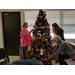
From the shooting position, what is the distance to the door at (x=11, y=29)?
420 cm

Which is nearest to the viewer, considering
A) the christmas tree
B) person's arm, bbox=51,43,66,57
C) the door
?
person's arm, bbox=51,43,66,57

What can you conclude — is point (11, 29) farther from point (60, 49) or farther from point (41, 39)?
point (60, 49)

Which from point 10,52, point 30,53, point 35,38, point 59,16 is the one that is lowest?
point 10,52

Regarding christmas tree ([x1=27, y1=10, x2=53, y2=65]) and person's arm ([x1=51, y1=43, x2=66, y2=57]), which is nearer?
person's arm ([x1=51, y1=43, x2=66, y2=57])

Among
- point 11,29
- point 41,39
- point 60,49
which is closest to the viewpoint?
point 60,49

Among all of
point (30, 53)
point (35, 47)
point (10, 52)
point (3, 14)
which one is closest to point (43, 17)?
point (35, 47)

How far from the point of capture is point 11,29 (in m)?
4.24

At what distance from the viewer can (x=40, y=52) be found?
3.04 m

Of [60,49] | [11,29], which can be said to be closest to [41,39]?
[60,49]

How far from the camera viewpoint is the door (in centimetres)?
420

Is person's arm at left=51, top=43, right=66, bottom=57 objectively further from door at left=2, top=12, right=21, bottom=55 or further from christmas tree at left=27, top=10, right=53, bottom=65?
door at left=2, top=12, right=21, bottom=55

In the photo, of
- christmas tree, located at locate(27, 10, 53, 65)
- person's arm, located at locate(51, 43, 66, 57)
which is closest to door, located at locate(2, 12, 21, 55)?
christmas tree, located at locate(27, 10, 53, 65)
